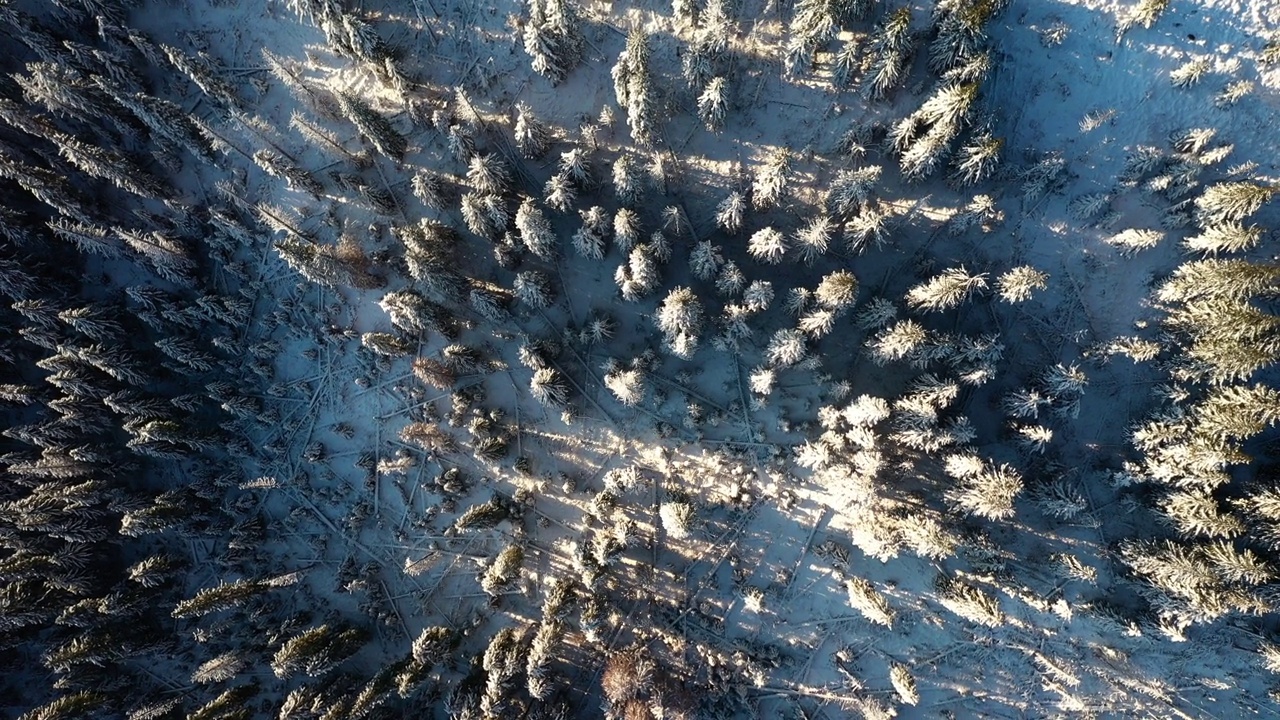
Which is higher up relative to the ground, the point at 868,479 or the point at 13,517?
the point at 868,479

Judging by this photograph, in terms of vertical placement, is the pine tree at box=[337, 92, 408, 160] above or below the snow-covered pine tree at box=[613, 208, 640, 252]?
above

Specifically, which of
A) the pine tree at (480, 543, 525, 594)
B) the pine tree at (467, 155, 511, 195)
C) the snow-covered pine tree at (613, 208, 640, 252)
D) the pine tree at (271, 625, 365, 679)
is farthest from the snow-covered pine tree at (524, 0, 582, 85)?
the pine tree at (271, 625, 365, 679)

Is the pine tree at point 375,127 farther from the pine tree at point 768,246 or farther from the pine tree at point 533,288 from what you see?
the pine tree at point 768,246

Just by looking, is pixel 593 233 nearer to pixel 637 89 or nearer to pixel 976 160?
pixel 637 89

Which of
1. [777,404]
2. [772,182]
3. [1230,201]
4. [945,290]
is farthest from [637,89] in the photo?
[1230,201]

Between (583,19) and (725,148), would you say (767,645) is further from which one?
(583,19)

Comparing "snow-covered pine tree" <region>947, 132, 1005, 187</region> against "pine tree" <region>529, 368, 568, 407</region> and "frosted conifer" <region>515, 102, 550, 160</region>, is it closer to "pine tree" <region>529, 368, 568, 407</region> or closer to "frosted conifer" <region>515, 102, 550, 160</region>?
"frosted conifer" <region>515, 102, 550, 160</region>

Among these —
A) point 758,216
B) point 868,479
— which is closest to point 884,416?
point 868,479
